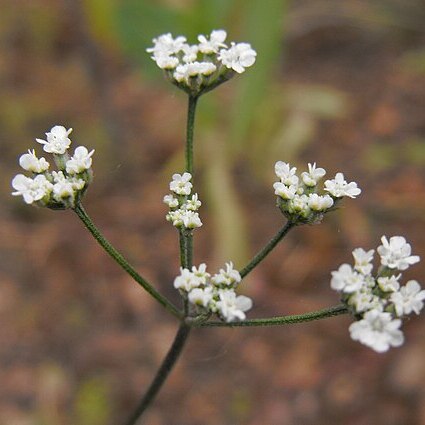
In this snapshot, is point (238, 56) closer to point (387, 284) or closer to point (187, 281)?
point (187, 281)

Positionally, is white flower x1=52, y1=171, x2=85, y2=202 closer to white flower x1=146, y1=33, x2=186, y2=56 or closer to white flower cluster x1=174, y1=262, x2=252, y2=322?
white flower cluster x1=174, y1=262, x2=252, y2=322

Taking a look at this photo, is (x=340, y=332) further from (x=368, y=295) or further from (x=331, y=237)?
(x=368, y=295)

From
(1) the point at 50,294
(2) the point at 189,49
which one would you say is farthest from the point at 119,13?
(2) the point at 189,49

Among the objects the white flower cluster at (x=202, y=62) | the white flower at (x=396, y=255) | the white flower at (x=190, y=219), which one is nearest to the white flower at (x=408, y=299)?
the white flower at (x=396, y=255)

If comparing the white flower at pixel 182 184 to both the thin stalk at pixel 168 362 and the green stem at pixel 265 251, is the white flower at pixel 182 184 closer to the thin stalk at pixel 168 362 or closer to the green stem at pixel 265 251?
the green stem at pixel 265 251

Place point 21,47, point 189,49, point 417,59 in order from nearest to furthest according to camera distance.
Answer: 1. point 189,49
2. point 417,59
3. point 21,47

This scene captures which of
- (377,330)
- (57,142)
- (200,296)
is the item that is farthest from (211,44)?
(377,330)
